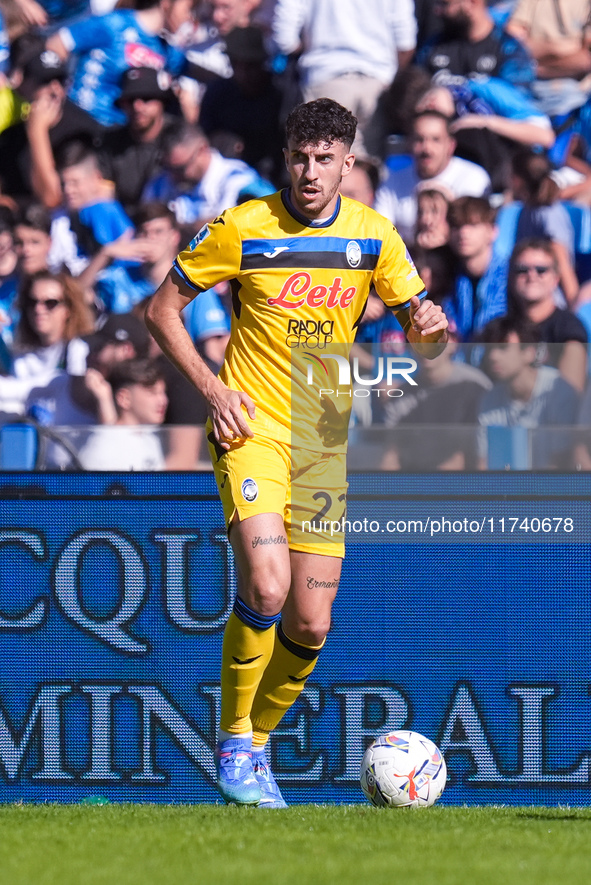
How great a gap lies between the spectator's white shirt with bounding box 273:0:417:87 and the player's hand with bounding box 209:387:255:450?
460 centimetres

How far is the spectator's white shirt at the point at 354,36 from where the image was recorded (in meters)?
8.03

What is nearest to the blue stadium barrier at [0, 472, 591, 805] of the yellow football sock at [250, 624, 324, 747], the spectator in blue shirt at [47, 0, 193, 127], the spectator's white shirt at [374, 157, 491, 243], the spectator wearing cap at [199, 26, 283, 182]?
the yellow football sock at [250, 624, 324, 747]

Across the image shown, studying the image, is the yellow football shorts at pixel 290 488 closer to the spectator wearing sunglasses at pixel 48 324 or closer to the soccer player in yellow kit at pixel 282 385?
the soccer player in yellow kit at pixel 282 385

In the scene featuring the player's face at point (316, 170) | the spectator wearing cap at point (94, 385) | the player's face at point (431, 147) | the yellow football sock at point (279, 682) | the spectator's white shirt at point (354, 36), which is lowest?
the yellow football sock at point (279, 682)

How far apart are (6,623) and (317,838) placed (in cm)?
→ 214

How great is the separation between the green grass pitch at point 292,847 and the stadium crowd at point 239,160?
3383 mm

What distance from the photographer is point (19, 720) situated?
4938 millimetres

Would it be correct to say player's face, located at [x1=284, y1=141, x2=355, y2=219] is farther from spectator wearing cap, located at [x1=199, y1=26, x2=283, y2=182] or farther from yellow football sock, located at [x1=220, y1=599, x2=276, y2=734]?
spectator wearing cap, located at [x1=199, y1=26, x2=283, y2=182]

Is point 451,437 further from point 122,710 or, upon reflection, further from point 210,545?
point 122,710

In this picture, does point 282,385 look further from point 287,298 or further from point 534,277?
point 534,277

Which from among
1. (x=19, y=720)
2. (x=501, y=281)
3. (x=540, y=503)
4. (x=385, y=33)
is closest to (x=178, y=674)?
(x=19, y=720)

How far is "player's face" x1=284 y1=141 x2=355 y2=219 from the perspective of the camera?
13.4 ft

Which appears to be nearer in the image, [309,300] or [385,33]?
[309,300]

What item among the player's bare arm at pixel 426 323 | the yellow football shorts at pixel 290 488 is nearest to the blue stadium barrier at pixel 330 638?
the yellow football shorts at pixel 290 488
